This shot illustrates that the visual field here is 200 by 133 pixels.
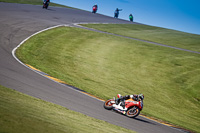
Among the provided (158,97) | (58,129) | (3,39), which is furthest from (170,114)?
(3,39)

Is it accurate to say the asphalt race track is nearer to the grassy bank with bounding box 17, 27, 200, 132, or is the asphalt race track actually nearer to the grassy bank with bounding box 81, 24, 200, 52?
the grassy bank with bounding box 17, 27, 200, 132

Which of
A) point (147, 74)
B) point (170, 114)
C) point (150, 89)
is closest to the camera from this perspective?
point (170, 114)

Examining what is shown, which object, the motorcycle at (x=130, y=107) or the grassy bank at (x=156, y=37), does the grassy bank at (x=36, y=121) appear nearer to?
the motorcycle at (x=130, y=107)

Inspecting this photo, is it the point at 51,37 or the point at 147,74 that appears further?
the point at 51,37

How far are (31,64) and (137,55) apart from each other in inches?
444

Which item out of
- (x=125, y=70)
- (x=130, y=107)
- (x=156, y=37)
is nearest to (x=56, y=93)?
(x=130, y=107)

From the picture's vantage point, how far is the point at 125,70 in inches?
784

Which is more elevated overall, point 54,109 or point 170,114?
point 54,109

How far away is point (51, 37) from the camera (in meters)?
24.5

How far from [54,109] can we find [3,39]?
13.8m

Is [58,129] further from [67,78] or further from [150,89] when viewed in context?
[150,89]

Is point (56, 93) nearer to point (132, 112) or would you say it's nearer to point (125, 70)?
point (132, 112)

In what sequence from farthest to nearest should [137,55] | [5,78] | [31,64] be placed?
[137,55], [31,64], [5,78]

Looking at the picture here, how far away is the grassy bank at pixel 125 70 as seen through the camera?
15.2m
